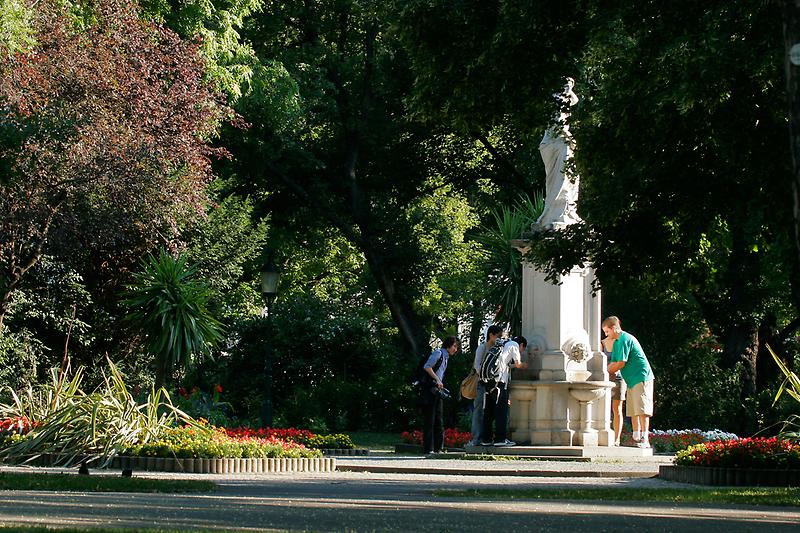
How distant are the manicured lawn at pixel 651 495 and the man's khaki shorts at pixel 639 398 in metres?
7.81

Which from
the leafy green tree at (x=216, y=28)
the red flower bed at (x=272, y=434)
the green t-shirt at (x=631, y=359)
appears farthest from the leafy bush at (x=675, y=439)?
the leafy green tree at (x=216, y=28)

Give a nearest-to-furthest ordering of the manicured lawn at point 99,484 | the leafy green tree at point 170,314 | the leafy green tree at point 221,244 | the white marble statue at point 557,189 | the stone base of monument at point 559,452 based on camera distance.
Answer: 1. the manicured lawn at point 99,484
2. the stone base of monument at point 559,452
3. the white marble statue at point 557,189
4. the leafy green tree at point 170,314
5. the leafy green tree at point 221,244

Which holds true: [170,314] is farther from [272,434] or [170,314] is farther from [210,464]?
[210,464]

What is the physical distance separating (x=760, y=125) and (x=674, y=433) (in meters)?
11.1

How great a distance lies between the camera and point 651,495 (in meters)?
12.8

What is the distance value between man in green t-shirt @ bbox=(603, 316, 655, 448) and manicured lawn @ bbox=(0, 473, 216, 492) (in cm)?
959

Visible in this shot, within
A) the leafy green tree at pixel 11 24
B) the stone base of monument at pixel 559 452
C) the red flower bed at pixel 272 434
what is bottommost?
the stone base of monument at pixel 559 452

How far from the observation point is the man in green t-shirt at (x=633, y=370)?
70.4 feet

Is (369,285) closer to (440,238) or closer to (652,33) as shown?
(440,238)

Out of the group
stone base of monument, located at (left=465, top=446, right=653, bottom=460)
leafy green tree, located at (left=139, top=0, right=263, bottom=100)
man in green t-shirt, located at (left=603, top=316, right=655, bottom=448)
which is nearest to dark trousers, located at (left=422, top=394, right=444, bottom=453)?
stone base of monument, located at (left=465, top=446, right=653, bottom=460)

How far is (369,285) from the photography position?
1734 inches

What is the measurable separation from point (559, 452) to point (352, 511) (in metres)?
10.9

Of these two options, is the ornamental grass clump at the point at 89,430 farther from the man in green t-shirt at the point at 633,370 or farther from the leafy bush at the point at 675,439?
the leafy bush at the point at 675,439

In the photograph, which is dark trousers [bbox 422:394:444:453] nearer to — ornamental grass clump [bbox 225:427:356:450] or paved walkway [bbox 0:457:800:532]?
ornamental grass clump [bbox 225:427:356:450]
